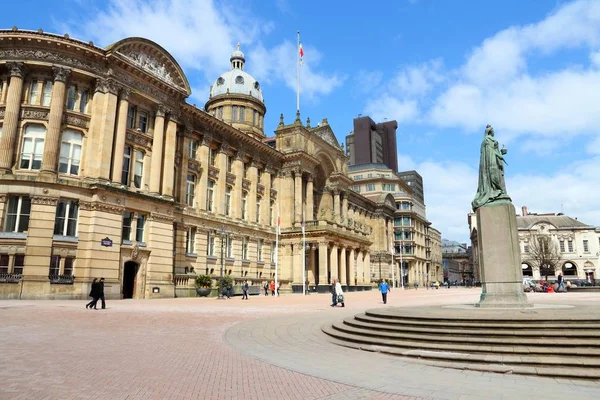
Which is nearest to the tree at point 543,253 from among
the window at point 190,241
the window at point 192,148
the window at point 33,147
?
the window at point 190,241

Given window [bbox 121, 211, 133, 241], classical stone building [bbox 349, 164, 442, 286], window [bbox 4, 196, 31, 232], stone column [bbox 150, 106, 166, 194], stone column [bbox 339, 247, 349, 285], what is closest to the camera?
window [bbox 4, 196, 31, 232]

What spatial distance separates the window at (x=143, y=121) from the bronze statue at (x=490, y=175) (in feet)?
94.7

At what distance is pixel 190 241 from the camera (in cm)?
4303

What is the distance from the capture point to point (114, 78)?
34.2m

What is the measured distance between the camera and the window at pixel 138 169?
1431 inches

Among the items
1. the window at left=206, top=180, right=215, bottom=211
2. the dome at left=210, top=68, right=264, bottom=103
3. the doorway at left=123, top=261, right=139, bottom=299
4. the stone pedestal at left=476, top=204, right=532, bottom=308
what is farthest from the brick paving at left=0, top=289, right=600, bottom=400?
the dome at left=210, top=68, right=264, bottom=103

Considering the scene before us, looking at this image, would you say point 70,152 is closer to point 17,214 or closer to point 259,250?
point 17,214

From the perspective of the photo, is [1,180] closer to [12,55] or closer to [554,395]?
[12,55]

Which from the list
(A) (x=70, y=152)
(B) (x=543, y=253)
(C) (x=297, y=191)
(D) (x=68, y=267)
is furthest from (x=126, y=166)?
(B) (x=543, y=253)

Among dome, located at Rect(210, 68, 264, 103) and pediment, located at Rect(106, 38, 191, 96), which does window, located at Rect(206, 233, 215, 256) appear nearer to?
pediment, located at Rect(106, 38, 191, 96)

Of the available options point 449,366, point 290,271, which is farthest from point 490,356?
point 290,271

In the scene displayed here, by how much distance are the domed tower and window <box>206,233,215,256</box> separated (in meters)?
25.3

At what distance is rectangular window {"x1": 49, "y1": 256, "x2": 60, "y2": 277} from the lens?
96.2 ft

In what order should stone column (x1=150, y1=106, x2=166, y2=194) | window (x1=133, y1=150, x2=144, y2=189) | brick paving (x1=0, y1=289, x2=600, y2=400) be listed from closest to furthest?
brick paving (x1=0, y1=289, x2=600, y2=400)
window (x1=133, y1=150, x2=144, y2=189)
stone column (x1=150, y1=106, x2=166, y2=194)
